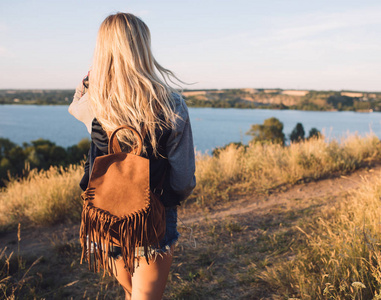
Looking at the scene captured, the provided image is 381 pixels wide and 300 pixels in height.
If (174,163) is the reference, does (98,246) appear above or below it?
below

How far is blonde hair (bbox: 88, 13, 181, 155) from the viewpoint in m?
1.53

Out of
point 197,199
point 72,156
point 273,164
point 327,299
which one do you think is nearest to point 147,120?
point 327,299

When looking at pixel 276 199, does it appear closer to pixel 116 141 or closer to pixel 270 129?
pixel 116 141

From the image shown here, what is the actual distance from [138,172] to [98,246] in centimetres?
47

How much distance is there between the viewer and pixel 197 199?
18.0 feet

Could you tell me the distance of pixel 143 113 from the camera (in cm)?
156

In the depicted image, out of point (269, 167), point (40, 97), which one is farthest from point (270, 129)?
point (40, 97)

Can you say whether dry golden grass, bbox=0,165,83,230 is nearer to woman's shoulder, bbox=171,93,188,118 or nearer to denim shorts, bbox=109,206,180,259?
denim shorts, bbox=109,206,180,259

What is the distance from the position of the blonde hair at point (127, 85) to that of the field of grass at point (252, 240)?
1572 mm

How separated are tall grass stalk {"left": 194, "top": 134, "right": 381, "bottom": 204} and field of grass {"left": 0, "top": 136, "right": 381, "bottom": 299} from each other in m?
0.02

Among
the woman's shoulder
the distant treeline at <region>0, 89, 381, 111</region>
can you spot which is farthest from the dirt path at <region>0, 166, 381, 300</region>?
the distant treeline at <region>0, 89, 381, 111</region>

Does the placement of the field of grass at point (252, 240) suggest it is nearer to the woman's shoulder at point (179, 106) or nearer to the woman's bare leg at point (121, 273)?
the woman's bare leg at point (121, 273)

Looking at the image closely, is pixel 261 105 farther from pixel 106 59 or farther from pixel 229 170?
pixel 106 59

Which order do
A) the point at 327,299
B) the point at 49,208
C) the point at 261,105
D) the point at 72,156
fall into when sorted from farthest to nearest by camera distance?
the point at 261,105 < the point at 72,156 < the point at 49,208 < the point at 327,299
